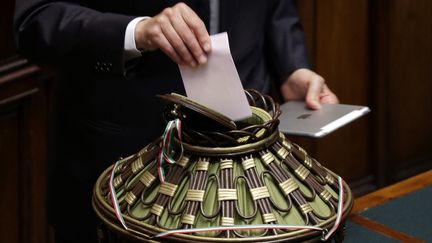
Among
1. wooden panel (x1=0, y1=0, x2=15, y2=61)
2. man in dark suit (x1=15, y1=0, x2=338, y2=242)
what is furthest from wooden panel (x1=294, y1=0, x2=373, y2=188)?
man in dark suit (x1=15, y1=0, x2=338, y2=242)

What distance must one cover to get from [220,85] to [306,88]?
516 mm

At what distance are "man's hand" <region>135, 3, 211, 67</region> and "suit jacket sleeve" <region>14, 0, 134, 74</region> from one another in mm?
143

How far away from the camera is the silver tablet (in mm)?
895

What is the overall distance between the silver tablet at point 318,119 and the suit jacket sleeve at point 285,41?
0.36 meters

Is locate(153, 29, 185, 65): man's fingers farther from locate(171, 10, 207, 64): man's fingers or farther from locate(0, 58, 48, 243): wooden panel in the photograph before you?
locate(0, 58, 48, 243): wooden panel

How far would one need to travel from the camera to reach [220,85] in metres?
0.79

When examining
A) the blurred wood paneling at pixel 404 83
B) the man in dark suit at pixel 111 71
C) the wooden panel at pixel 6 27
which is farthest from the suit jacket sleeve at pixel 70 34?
the blurred wood paneling at pixel 404 83

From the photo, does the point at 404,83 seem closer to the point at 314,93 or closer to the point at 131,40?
the point at 314,93

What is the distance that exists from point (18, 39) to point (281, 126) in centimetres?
57

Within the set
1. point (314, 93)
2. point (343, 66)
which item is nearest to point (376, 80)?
point (343, 66)

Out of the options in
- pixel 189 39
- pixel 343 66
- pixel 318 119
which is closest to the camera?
pixel 189 39

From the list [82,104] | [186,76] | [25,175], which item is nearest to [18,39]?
[82,104]

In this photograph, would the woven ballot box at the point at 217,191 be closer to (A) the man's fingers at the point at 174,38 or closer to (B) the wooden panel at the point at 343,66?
(A) the man's fingers at the point at 174,38

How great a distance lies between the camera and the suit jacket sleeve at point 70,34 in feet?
3.58
